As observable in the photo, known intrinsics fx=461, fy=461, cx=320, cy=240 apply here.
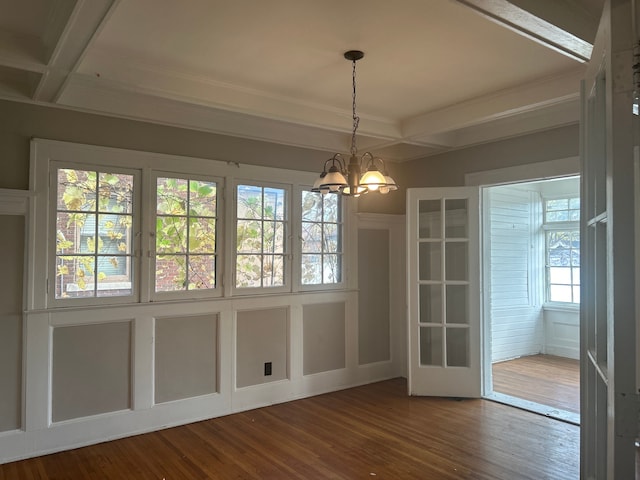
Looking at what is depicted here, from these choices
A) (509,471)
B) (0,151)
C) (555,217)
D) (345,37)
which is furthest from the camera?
(555,217)

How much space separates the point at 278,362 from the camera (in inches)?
181

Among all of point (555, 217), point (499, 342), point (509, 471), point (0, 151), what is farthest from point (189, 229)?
point (555, 217)

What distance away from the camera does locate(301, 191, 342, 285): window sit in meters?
4.85

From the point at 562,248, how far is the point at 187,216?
555 cm

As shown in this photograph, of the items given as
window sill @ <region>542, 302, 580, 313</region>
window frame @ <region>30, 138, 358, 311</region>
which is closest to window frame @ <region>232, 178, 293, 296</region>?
window frame @ <region>30, 138, 358, 311</region>

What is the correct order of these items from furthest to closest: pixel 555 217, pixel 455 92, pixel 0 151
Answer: pixel 555 217
pixel 455 92
pixel 0 151

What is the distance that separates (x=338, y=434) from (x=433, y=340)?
1549mm

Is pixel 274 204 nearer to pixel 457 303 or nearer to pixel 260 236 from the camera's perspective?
pixel 260 236

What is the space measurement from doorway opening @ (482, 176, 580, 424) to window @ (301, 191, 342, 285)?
236 centimetres

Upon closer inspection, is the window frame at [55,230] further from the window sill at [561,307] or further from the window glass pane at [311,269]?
the window sill at [561,307]

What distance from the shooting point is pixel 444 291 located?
15.6 feet

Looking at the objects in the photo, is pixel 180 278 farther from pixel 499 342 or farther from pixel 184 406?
pixel 499 342

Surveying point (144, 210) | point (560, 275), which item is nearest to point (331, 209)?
point (144, 210)

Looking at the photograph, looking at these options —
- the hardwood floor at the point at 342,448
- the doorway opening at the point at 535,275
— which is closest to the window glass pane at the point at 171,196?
the hardwood floor at the point at 342,448
